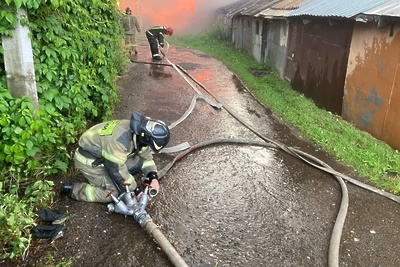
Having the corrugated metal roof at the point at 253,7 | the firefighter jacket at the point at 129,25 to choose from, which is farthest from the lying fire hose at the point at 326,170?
the corrugated metal roof at the point at 253,7

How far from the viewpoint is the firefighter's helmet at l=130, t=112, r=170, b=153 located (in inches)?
157

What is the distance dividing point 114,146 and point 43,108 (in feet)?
3.96

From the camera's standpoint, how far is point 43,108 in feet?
14.9

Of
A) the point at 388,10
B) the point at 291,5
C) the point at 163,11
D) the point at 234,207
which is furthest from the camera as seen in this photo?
the point at 163,11

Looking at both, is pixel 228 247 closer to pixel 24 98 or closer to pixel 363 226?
pixel 363 226

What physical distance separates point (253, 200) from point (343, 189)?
4.30 feet

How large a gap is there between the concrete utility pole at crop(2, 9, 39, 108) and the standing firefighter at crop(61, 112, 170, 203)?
0.91 metres

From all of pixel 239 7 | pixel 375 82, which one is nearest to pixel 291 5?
pixel 375 82

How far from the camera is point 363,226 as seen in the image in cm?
441

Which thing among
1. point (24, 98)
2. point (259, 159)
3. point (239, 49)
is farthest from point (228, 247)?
point (239, 49)

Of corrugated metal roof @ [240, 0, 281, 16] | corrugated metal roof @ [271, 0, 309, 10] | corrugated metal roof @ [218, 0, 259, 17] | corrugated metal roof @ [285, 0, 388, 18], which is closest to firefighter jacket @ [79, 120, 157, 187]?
corrugated metal roof @ [285, 0, 388, 18]

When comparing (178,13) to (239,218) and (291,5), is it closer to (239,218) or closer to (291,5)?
(291,5)

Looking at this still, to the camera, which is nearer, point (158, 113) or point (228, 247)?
point (228, 247)

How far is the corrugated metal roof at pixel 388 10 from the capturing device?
6398 mm
